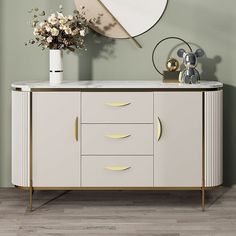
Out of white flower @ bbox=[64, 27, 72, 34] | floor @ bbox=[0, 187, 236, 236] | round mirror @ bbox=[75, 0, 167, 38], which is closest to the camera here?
floor @ bbox=[0, 187, 236, 236]

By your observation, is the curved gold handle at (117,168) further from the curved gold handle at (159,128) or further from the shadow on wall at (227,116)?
the shadow on wall at (227,116)

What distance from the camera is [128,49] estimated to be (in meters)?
4.36

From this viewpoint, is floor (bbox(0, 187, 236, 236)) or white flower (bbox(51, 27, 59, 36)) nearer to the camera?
floor (bbox(0, 187, 236, 236))

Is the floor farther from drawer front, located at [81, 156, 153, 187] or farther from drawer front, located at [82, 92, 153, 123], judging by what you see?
drawer front, located at [82, 92, 153, 123]

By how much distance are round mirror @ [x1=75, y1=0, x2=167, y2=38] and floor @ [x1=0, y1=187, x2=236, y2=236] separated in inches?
43.0

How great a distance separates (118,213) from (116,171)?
0.25 metres

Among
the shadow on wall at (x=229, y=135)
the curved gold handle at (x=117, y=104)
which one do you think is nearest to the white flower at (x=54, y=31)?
the curved gold handle at (x=117, y=104)

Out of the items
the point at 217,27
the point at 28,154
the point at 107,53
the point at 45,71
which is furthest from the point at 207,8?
the point at 28,154

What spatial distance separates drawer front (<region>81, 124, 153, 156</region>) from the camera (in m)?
3.84

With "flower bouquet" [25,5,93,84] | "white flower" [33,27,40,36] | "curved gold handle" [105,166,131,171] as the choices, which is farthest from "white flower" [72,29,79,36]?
"curved gold handle" [105,166,131,171]

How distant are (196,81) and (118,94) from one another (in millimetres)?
510

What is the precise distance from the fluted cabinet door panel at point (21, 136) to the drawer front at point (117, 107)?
35 centimetres

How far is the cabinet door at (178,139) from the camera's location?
3814mm

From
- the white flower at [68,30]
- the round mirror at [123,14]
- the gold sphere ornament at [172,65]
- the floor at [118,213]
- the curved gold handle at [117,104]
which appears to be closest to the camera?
the floor at [118,213]
